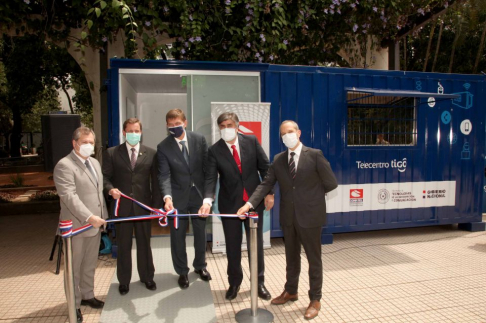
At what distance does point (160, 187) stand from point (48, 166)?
155 centimetres

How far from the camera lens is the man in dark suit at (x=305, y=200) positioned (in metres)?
3.47

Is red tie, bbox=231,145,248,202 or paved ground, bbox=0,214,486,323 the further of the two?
red tie, bbox=231,145,248,202

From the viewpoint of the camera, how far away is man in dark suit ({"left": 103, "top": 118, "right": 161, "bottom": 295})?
12.7 feet

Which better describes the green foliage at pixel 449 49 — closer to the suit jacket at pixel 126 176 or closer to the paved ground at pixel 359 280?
the paved ground at pixel 359 280

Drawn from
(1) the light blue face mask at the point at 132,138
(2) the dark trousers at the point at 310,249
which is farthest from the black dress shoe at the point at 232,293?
(1) the light blue face mask at the point at 132,138

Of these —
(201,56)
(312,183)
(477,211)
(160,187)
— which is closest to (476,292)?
(312,183)

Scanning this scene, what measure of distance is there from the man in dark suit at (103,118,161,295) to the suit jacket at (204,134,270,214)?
620 millimetres

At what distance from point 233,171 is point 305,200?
2.77 feet

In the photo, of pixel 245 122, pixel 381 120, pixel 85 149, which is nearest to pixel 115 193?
pixel 85 149

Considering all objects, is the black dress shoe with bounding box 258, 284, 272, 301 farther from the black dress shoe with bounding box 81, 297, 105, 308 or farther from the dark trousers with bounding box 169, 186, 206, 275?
the black dress shoe with bounding box 81, 297, 105, 308

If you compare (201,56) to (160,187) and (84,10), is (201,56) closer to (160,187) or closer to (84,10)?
(84,10)

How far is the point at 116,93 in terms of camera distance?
5.15m

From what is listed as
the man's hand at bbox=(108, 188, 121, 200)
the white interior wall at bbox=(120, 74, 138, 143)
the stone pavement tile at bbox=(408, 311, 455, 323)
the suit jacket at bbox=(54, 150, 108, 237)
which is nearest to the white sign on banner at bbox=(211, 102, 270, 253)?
the white interior wall at bbox=(120, 74, 138, 143)

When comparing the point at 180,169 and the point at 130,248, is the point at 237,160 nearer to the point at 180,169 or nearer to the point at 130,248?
the point at 180,169
